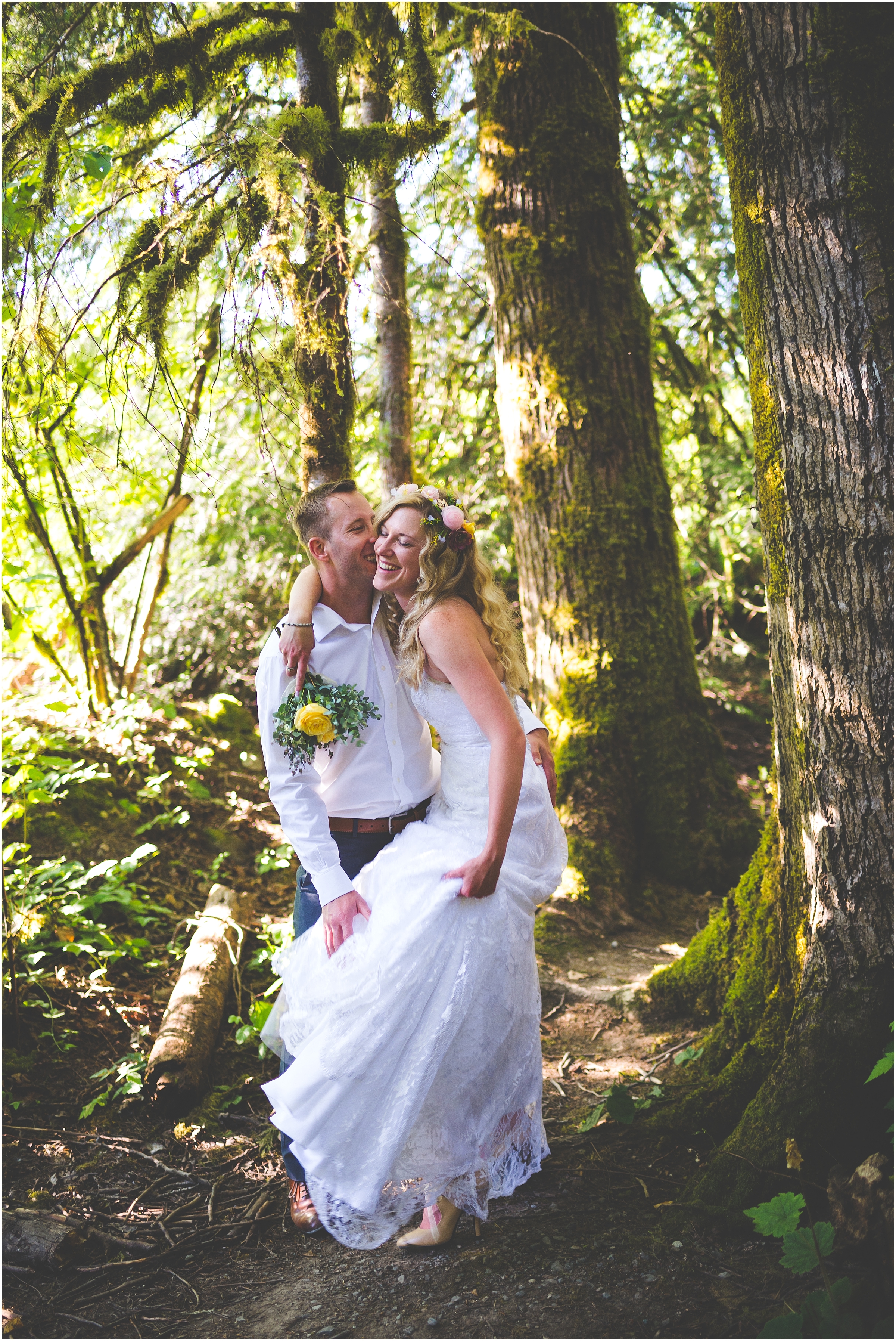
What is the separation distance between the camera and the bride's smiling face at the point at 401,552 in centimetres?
294

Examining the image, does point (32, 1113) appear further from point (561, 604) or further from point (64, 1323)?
point (561, 604)

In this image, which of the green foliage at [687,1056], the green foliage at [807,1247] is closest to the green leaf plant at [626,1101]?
the green foliage at [687,1056]

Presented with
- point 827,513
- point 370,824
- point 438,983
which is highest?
point 827,513

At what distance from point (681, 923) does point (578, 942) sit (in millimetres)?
682

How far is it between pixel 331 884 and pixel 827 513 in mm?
1931

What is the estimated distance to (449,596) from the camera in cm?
288

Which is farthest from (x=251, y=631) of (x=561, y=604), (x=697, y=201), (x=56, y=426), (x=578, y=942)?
(x=697, y=201)

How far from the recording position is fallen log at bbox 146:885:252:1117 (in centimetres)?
376

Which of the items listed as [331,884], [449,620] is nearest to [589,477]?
[449,620]

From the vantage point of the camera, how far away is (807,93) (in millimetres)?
2652

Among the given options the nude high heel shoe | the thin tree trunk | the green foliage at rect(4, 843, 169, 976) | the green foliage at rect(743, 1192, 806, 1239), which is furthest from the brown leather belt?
the thin tree trunk

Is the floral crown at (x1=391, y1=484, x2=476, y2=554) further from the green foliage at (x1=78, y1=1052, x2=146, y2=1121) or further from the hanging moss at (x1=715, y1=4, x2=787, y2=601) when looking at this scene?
the green foliage at (x1=78, y1=1052, x2=146, y2=1121)

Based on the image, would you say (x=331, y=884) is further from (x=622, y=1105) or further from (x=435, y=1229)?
(x=622, y=1105)

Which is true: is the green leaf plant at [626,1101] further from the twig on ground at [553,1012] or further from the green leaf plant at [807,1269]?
the green leaf plant at [807,1269]
